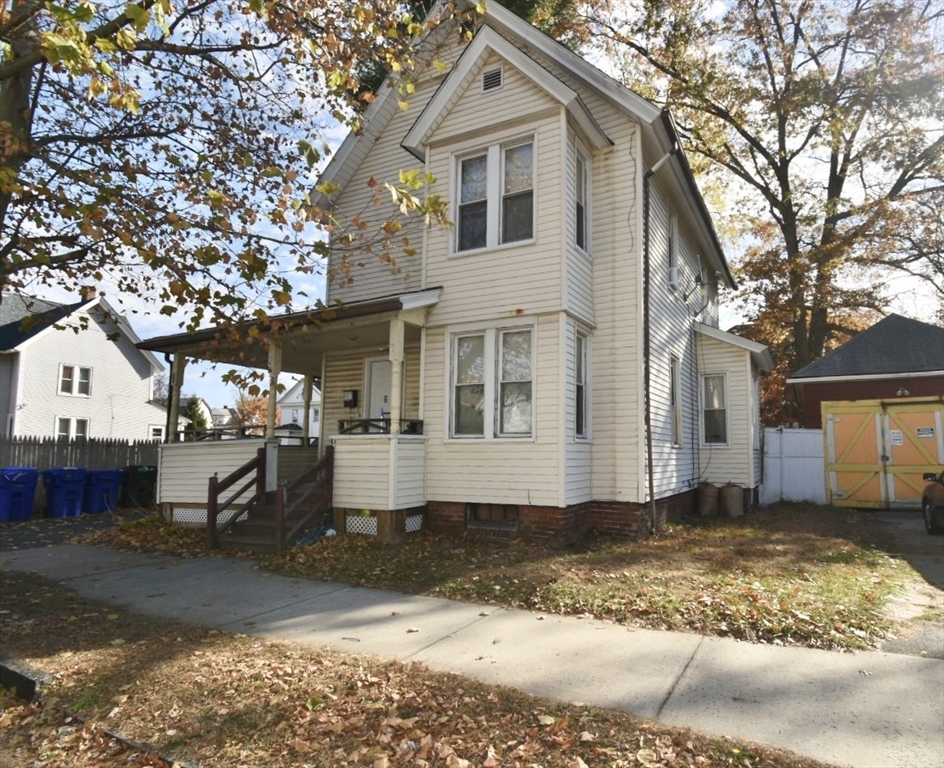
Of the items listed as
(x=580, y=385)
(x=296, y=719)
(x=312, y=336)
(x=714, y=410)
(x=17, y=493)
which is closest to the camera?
(x=296, y=719)

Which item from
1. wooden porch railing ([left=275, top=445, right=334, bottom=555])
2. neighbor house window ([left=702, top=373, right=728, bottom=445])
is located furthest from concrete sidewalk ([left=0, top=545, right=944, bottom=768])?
neighbor house window ([left=702, top=373, right=728, bottom=445])

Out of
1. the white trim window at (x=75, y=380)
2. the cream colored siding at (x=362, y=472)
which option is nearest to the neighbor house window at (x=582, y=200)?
the cream colored siding at (x=362, y=472)

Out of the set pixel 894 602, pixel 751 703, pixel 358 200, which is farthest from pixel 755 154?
pixel 751 703

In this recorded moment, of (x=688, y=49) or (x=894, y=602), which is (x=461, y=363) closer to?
(x=894, y=602)

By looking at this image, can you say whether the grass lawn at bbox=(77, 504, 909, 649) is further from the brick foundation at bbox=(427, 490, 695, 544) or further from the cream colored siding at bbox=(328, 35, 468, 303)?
the cream colored siding at bbox=(328, 35, 468, 303)

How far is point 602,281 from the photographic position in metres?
11.0

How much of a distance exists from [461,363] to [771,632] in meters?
6.23

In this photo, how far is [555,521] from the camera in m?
9.47

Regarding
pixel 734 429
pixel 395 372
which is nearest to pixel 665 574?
pixel 395 372

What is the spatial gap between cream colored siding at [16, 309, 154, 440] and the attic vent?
19.2 metres

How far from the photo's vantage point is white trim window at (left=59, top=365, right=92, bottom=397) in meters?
28.1

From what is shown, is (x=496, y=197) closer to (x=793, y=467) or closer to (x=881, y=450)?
(x=793, y=467)

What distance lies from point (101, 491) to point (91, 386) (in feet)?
46.5

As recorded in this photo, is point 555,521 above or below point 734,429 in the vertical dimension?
below
